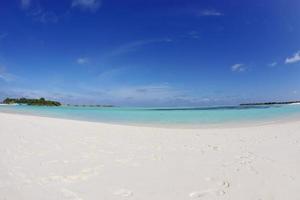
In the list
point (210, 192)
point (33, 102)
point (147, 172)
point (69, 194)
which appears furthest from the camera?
point (33, 102)

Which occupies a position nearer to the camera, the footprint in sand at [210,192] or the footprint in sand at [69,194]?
the footprint in sand at [69,194]

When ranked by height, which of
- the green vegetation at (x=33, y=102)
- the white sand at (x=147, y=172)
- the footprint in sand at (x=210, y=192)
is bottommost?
the footprint in sand at (x=210, y=192)

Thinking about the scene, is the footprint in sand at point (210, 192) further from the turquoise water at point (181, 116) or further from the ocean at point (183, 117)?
the turquoise water at point (181, 116)

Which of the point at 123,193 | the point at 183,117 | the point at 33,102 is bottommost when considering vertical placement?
the point at 123,193

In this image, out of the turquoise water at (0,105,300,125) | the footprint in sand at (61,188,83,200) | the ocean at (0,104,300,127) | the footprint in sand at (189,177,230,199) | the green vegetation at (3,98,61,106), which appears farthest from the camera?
the green vegetation at (3,98,61,106)

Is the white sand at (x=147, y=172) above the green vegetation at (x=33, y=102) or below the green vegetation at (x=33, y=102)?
below

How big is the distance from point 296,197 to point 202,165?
5.33ft

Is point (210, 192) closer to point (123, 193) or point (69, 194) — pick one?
point (123, 193)

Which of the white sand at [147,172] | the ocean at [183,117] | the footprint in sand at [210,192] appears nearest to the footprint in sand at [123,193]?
the white sand at [147,172]

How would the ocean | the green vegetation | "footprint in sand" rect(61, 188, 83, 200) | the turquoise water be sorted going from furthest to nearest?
the green vegetation < the turquoise water < the ocean < "footprint in sand" rect(61, 188, 83, 200)

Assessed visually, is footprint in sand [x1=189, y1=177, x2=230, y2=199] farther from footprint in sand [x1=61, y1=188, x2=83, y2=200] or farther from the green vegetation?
the green vegetation

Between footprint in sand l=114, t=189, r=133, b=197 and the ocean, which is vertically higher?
the ocean

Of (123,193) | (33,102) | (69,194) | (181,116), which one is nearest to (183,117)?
(181,116)

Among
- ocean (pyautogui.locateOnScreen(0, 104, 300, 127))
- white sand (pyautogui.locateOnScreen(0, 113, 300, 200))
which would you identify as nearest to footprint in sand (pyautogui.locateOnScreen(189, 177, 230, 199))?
white sand (pyautogui.locateOnScreen(0, 113, 300, 200))
